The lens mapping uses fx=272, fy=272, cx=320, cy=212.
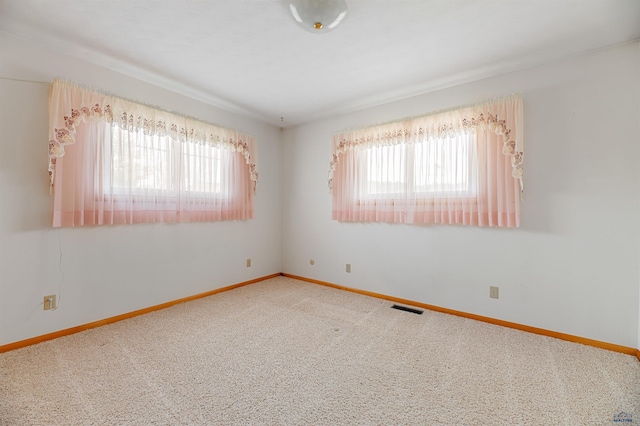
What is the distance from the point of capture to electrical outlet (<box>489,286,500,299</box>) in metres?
2.62

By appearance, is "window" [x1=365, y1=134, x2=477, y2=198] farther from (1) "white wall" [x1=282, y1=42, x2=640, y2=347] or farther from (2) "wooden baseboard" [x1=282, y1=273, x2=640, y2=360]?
(2) "wooden baseboard" [x1=282, y1=273, x2=640, y2=360]

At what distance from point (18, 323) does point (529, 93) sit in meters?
4.66

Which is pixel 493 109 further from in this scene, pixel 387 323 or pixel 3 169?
pixel 3 169

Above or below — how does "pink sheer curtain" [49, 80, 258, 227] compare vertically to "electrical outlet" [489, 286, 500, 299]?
above

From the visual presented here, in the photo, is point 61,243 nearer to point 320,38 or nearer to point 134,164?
point 134,164

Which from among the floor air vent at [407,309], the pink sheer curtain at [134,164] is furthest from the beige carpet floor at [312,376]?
the pink sheer curtain at [134,164]

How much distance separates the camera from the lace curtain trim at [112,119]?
2.23m

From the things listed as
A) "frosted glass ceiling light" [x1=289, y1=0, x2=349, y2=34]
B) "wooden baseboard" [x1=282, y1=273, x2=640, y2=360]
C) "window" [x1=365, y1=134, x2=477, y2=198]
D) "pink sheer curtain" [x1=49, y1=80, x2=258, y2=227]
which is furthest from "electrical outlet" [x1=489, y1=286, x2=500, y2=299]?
"pink sheer curtain" [x1=49, y1=80, x2=258, y2=227]

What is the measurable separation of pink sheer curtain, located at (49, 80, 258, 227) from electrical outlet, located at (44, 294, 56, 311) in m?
0.60

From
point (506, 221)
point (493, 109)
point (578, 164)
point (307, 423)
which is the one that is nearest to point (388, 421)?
point (307, 423)

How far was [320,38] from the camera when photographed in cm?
215

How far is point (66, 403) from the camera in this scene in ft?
4.91

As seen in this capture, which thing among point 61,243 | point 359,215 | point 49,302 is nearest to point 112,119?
→ point 61,243

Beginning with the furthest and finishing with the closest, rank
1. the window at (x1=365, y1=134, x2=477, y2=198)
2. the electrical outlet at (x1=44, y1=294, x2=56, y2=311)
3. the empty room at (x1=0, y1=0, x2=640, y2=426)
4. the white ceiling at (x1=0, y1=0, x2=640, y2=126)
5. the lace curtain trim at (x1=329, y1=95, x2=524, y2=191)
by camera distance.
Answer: the window at (x1=365, y1=134, x2=477, y2=198) → the lace curtain trim at (x1=329, y1=95, x2=524, y2=191) → the electrical outlet at (x1=44, y1=294, x2=56, y2=311) → the white ceiling at (x1=0, y1=0, x2=640, y2=126) → the empty room at (x1=0, y1=0, x2=640, y2=426)
